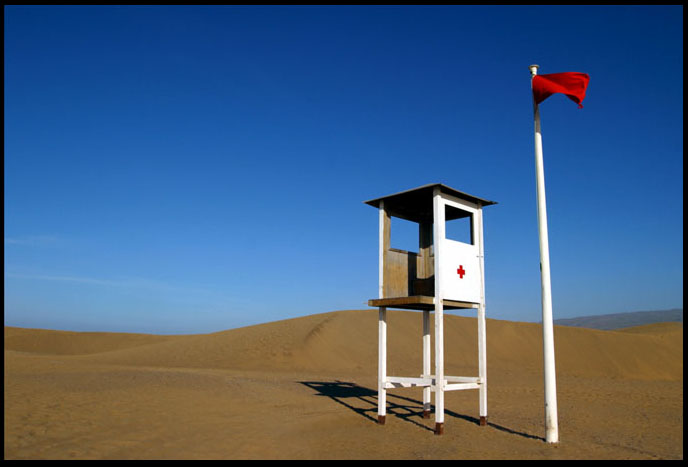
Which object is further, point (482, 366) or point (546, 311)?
point (482, 366)

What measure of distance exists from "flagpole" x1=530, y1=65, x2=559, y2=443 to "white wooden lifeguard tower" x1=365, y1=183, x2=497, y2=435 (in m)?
1.84

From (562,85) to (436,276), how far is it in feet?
14.5

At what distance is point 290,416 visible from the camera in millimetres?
11812

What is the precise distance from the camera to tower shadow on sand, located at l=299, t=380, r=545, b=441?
11.9 meters

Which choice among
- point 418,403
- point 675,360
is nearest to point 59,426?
point 418,403

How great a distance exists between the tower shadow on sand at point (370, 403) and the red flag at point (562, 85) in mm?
6527

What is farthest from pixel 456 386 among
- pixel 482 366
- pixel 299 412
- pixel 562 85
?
pixel 562 85

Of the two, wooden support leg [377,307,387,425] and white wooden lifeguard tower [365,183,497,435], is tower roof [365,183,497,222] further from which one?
wooden support leg [377,307,387,425]

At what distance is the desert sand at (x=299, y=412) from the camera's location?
8.62m

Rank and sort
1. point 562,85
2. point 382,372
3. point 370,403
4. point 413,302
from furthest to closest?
point 370,403 < point 382,372 < point 413,302 < point 562,85

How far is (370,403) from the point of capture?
48.0ft

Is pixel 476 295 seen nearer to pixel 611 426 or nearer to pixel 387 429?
pixel 387 429

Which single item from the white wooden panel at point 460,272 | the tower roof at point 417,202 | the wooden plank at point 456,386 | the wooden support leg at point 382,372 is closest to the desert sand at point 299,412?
the wooden support leg at point 382,372

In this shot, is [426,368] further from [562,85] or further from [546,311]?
[562,85]
